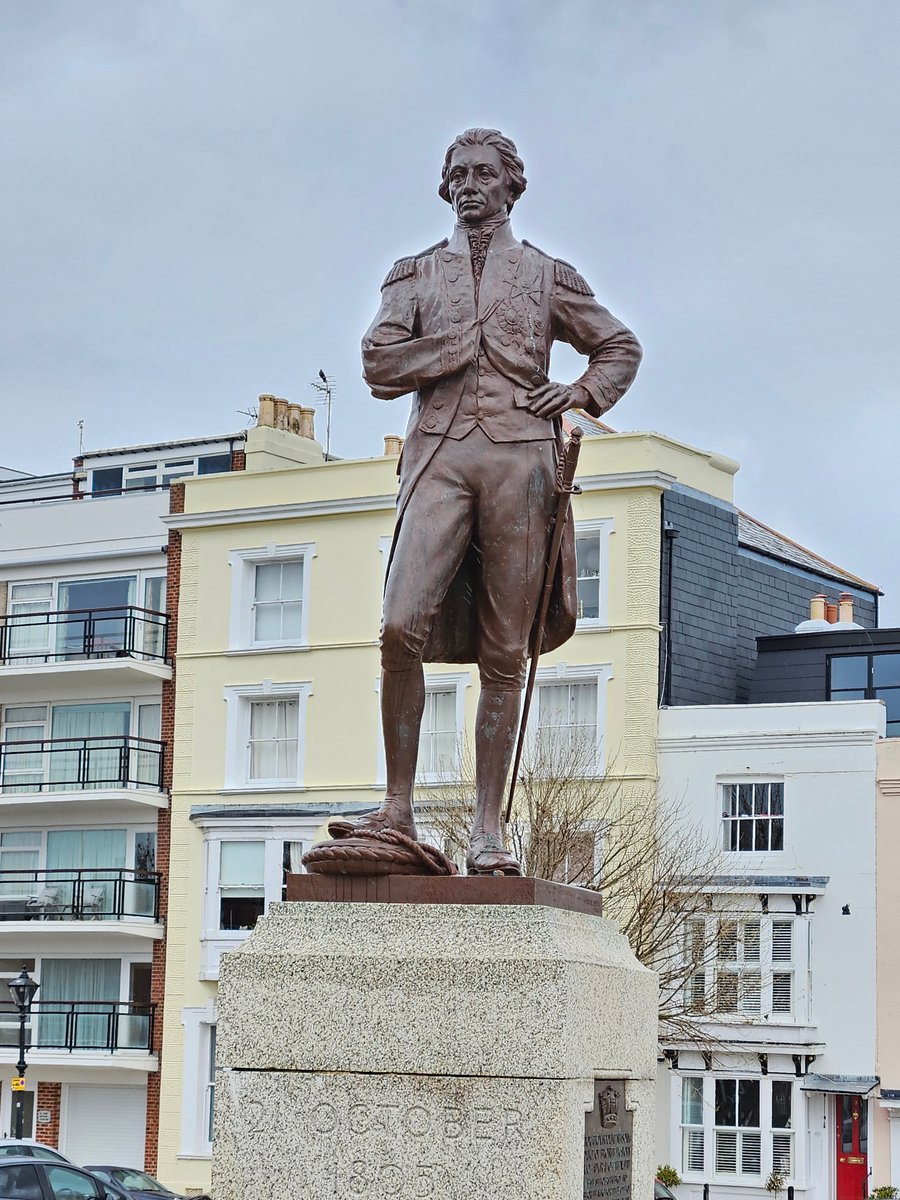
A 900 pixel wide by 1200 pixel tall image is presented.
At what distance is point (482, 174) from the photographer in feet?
33.4

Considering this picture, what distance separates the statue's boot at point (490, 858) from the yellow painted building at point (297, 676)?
91.9 feet

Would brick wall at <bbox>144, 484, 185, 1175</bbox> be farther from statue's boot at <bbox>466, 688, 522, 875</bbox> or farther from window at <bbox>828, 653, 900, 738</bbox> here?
statue's boot at <bbox>466, 688, 522, 875</bbox>

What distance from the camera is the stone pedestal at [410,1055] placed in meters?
8.75

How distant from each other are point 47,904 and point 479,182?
3401 centimetres

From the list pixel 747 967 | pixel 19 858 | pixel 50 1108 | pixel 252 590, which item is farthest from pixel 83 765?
pixel 747 967

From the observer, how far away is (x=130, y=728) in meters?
43.2

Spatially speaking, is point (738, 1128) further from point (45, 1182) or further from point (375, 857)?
point (375, 857)

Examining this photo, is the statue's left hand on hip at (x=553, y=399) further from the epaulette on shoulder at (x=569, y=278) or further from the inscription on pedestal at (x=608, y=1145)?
the inscription on pedestal at (x=608, y=1145)

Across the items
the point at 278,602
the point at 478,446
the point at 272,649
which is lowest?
the point at 478,446

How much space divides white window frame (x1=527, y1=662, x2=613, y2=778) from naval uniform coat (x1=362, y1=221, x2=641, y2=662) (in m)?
27.3

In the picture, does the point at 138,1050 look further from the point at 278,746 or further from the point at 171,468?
the point at 171,468

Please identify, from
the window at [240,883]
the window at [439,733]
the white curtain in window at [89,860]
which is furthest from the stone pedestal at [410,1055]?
the white curtain in window at [89,860]

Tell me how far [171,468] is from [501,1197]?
128 ft

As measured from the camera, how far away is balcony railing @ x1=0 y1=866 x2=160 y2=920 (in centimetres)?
4181
